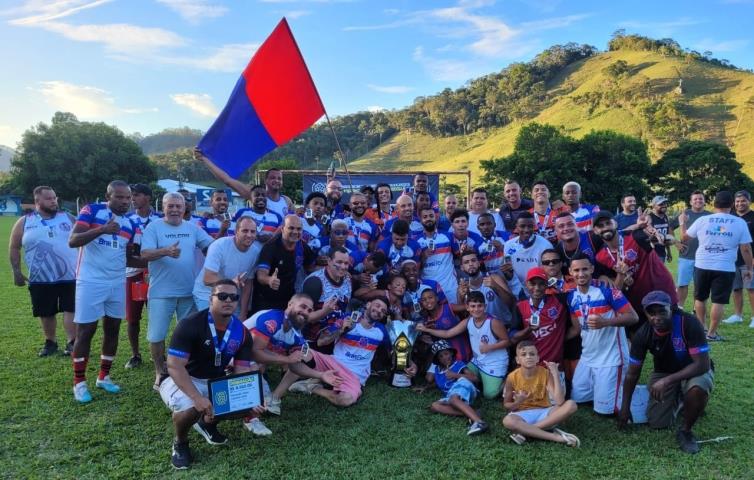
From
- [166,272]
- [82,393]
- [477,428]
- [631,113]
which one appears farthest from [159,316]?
[631,113]

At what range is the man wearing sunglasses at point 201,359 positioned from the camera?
386 centimetres

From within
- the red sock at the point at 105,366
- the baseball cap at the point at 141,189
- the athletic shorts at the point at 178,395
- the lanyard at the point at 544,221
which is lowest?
the red sock at the point at 105,366

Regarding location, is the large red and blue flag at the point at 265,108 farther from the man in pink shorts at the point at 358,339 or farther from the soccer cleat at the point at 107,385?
the soccer cleat at the point at 107,385

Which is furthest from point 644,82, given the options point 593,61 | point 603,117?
point 593,61

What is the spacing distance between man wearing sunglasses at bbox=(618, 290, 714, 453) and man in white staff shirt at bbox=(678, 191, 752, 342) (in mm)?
3655

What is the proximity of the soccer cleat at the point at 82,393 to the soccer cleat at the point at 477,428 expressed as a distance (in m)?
3.95

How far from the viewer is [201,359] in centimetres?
409

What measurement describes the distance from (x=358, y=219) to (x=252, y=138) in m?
1.90

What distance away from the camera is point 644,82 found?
97375 millimetres

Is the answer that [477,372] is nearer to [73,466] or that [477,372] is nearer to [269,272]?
[269,272]

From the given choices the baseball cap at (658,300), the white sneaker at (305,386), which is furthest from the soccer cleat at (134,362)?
the baseball cap at (658,300)

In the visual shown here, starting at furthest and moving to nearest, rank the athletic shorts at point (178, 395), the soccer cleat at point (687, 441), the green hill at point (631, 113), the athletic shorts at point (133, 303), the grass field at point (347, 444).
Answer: the green hill at point (631, 113) < the athletic shorts at point (133, 303) < the soccer cleat at point (687, 441) < the athletic shorts at point (178, 395) < the grass field at point (347, 444)

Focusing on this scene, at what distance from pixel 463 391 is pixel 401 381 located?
0.95m

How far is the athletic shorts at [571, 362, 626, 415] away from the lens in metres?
4.76
